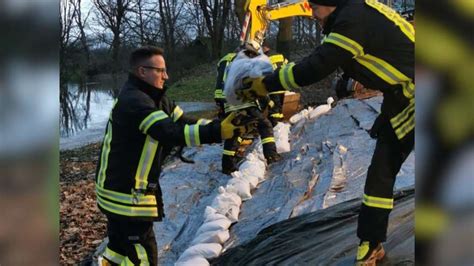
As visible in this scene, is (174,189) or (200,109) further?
(200,109)

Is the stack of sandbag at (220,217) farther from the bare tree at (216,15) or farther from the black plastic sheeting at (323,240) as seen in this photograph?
the bare tree at (216,15)

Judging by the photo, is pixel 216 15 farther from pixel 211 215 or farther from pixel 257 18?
pixel 211 215

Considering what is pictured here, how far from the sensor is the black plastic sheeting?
112 inches

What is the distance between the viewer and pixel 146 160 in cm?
276

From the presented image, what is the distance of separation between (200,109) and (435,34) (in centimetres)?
1039

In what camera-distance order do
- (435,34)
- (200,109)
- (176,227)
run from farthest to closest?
1. (200,109)
2. (176,227)
3. (435,34)

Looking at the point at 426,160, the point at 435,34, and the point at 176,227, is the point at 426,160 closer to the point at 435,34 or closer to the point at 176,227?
the point at 435,34

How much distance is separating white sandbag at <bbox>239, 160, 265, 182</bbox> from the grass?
6826 millimetres

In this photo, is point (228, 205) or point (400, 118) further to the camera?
point (228, 205)

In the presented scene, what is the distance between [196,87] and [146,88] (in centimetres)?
1126

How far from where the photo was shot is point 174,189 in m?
5.10

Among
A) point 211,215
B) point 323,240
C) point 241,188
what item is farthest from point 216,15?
point 323,240

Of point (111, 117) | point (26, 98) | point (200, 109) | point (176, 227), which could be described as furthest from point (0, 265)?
point (200, 109)

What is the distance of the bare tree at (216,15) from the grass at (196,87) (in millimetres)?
1240
